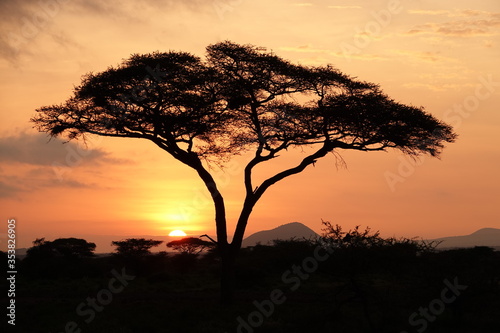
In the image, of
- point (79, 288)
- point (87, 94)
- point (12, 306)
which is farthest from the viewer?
point (79, 288)

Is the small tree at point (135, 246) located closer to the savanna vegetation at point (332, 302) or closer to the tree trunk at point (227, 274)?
the savanna vegetation at point (332, 302)

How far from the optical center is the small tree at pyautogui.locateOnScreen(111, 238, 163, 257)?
53.4m

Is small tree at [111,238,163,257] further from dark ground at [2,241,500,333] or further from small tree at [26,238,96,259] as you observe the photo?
dark ground at [2,241,500,333]

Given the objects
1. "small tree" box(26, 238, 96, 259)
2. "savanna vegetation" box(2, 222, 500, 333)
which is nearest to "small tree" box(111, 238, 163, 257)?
"small tree" box(26, 238, 96, 259)

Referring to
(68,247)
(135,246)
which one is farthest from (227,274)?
(68,247)

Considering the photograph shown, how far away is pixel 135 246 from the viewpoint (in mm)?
55219

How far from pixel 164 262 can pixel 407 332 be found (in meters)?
32.1

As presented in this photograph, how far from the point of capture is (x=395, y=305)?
23.2 m

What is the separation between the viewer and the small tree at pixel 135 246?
175 ft

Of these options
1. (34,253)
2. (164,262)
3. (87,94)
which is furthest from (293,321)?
(34,253)

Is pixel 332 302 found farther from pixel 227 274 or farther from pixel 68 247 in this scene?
pixel 68 247

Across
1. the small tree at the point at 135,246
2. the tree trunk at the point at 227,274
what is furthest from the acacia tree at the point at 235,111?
the small tree at the point at 135,246

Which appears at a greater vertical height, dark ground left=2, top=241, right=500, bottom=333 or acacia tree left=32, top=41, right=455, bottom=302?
acacia tree left=32, top=41, right=455, bottom=302

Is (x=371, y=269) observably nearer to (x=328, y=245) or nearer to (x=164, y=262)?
(x=328, y=245)
